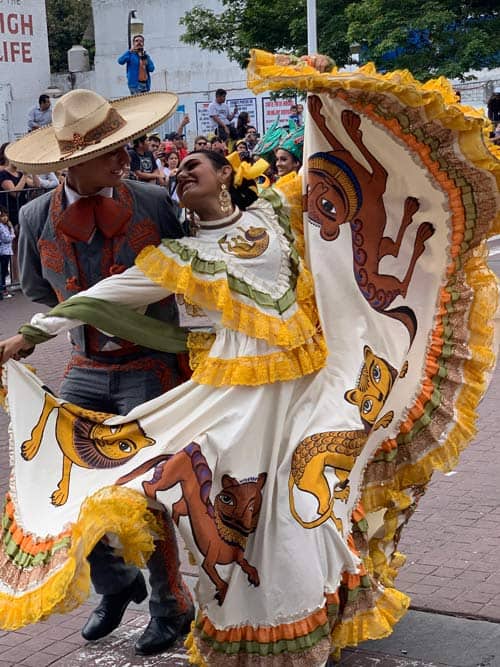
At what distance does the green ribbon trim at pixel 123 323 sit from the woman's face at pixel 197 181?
0.45 meters

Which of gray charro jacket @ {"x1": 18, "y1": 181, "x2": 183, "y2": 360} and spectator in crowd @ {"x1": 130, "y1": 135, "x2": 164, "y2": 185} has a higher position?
gray charro jacket @ {"x1": 18, "y1": 181, "x2": 183, "y2": 360}

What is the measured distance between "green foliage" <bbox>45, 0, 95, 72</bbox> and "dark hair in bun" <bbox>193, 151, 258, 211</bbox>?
41.9 m

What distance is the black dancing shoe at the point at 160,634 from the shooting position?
444 centimetres

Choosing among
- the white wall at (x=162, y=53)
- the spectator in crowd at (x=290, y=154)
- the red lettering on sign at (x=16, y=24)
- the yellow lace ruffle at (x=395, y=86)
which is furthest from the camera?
the white wall at (x=162, y=53)

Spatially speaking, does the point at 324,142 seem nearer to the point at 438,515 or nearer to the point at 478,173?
the point at 478,173

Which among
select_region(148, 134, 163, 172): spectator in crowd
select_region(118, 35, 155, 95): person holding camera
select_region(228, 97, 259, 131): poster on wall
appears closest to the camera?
select_region(148, 134, 163, 172): spectator in crowd

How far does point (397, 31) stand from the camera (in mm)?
21938

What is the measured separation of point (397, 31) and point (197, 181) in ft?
61.7

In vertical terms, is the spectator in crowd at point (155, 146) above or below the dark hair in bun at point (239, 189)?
below

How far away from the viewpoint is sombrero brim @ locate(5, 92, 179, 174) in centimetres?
416

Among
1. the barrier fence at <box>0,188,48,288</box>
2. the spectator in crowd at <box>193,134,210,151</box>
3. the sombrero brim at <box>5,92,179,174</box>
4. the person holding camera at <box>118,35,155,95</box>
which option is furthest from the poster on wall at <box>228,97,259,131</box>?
the sombrero brim at <box>5,92,179,174</box>

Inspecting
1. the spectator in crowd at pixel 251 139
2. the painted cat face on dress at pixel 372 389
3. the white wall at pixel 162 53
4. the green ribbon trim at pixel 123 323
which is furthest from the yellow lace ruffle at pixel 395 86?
the white wall at pixel 162 53

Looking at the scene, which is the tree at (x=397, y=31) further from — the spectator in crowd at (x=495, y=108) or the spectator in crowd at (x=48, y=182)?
the spectator in crowd at (x=48, y=182)

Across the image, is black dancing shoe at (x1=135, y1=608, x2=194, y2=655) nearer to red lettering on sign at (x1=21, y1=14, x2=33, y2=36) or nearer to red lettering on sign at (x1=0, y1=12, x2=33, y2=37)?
red lettering on sign at (x1=0, y1=12, x2=33, y2=37)
